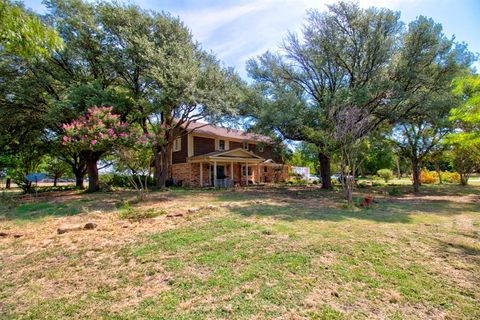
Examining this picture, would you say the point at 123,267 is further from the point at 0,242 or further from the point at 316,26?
the point at 316,26

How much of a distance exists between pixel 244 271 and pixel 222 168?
61.9 ft

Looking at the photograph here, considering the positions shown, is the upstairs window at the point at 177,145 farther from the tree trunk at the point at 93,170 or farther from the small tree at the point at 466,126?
the small tree at the point at 466,126

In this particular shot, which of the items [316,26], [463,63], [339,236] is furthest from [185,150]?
[463,63]

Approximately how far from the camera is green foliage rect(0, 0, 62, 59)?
9.16 ft

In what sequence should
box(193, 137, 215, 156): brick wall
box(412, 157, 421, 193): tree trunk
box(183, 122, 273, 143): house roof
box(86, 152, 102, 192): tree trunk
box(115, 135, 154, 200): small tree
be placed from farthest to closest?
box(193, 137, 215, 156): brick wall → box(183, 122, 273, 143): house roof → box(86, 152, 102, 192): tree trunk → box(412, 157, 421, 193): tree trunk → box(115, 135, 154, 200): small tree

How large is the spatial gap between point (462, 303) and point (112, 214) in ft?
26.6

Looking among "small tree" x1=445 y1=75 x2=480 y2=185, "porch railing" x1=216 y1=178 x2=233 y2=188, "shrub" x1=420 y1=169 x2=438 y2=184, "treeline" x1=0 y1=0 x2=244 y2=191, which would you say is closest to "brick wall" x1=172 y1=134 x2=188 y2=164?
"porch railing" x1=216 y1=178 x2=233 y2=188

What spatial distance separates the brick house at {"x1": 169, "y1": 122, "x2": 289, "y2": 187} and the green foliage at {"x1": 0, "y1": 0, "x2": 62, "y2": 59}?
15.6m

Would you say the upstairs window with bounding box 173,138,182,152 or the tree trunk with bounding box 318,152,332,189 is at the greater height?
the upstairs window with bounding box 173,138,182,152

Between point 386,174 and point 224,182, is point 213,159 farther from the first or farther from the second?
point 386,174

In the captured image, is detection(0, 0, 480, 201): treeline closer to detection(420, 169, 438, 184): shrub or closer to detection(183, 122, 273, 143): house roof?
detection(183, 122, 273, 143): house roof

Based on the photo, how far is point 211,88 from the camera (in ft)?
48.4

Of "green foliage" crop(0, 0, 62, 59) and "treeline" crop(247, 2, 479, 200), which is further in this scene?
"treeline" crop(247, 2, 479, 200)

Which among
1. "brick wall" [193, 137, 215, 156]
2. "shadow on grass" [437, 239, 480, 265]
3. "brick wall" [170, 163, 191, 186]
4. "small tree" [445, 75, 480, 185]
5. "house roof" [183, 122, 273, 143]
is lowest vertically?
"shadow on grass" [437, 239, 480, 265]
